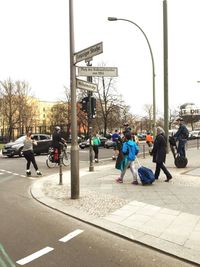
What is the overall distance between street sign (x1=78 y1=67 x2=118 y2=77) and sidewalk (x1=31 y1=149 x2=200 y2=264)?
300cm

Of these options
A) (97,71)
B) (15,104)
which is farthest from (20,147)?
(15,104)

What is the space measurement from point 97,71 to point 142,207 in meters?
3.53

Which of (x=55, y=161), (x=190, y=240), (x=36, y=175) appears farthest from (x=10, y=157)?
(x=190, y=240)

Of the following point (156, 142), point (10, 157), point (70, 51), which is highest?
point (70, 51)

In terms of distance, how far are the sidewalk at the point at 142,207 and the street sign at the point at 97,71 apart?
2998 mm

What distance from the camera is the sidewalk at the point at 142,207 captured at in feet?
18.7

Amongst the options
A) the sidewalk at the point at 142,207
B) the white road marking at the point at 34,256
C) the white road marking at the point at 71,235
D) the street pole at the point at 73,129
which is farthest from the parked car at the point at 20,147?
the white road marking at the point at 34,256

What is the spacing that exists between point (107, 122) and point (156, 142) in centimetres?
5086

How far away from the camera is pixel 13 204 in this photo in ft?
28.6

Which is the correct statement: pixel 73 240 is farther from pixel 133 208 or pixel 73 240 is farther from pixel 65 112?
pixel 65 112

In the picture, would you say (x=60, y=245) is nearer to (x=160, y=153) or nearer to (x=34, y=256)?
(x=34, y=256)

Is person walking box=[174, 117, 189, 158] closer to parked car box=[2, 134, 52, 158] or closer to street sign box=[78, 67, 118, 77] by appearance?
street sign box=[78, 67, 118, 77]

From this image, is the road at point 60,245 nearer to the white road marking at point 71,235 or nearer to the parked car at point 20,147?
the white road marking at point 71,235

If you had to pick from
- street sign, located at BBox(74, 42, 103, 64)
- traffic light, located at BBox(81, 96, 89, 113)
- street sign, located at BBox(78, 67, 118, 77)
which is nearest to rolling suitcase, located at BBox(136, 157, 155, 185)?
street sign, located at BBox(78, 67, 118, 77)
